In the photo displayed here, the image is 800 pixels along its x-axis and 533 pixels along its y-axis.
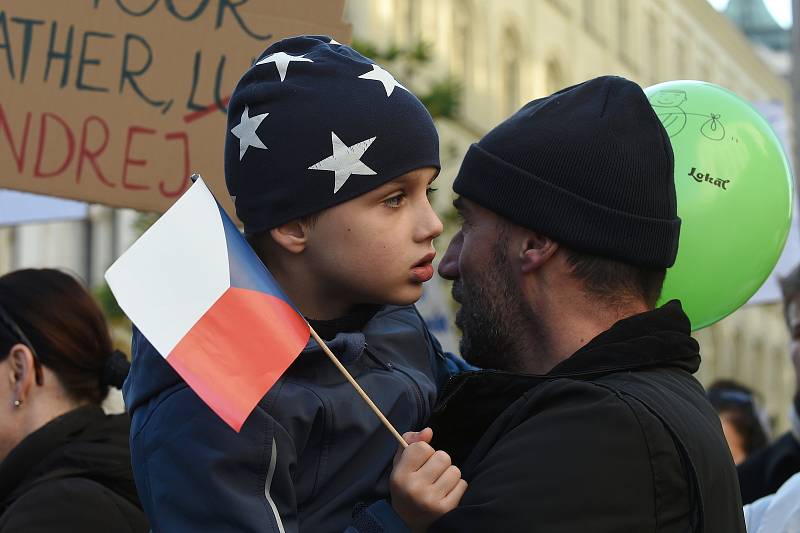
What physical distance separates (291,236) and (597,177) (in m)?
0.60

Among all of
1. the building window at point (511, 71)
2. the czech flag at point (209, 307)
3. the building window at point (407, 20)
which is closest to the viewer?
the czech flag at point (209, 307)

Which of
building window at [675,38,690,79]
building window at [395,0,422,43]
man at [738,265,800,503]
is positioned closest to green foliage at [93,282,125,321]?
man at [738,265,800,503]

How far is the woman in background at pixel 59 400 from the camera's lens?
11.9 feet

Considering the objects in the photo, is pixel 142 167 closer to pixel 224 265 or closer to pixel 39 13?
pixel 39 13

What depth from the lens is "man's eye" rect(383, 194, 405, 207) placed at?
9.37 ft

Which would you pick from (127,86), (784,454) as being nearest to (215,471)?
(127,86)

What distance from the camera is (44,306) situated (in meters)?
3.81

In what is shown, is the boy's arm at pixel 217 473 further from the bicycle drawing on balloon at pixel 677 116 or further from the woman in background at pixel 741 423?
the woman in background at pixel 741 423

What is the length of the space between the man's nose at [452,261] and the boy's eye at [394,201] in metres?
0.13

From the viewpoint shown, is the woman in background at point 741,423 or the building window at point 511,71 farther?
the building window at point 511,71

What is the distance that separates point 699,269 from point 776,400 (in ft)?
146

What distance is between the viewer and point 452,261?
2.93 m

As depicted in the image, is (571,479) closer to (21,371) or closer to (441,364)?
(441,364)

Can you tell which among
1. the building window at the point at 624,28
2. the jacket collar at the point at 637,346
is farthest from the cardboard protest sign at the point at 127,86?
the building window at the point at 624,28
